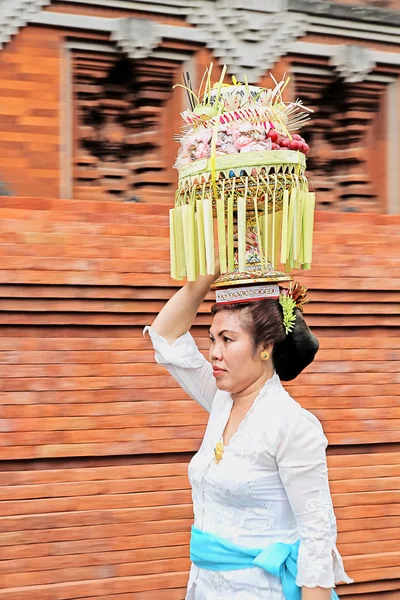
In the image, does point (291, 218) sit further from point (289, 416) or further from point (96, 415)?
point (96, 415)

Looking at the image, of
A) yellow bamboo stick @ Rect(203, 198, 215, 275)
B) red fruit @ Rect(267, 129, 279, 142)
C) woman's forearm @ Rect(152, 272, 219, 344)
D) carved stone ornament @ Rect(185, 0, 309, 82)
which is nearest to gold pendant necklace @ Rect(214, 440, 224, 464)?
woman's forearm @ Rect(152, 272, 219, 344)

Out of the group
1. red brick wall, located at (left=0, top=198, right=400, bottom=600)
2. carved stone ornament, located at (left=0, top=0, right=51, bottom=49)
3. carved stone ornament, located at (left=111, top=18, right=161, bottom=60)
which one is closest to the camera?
red brick wall, located at (left=0, top=198, right=400, bottom=600)

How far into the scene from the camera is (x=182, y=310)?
242 cm

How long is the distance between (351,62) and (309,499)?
103 inches

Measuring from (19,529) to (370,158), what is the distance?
2.41 m

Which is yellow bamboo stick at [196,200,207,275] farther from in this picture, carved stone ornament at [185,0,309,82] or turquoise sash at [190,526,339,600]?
carved stone ornament at [185,0,309,82]

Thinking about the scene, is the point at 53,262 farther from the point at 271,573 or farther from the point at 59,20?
the point at 271,573

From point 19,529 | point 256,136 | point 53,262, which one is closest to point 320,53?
point 53,262

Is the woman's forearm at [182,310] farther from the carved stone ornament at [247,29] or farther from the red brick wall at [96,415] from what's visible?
the carved stone ornament at [247,29]

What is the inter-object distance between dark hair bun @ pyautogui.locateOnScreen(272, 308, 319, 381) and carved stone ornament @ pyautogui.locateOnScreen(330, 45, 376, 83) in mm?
2152

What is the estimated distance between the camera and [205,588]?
226 centimetres

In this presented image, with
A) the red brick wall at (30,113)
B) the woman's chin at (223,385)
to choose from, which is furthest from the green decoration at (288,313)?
the red brick wall at (30,113)

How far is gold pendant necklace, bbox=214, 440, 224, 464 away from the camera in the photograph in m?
2.22

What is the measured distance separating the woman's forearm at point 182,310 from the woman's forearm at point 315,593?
2.55ft
